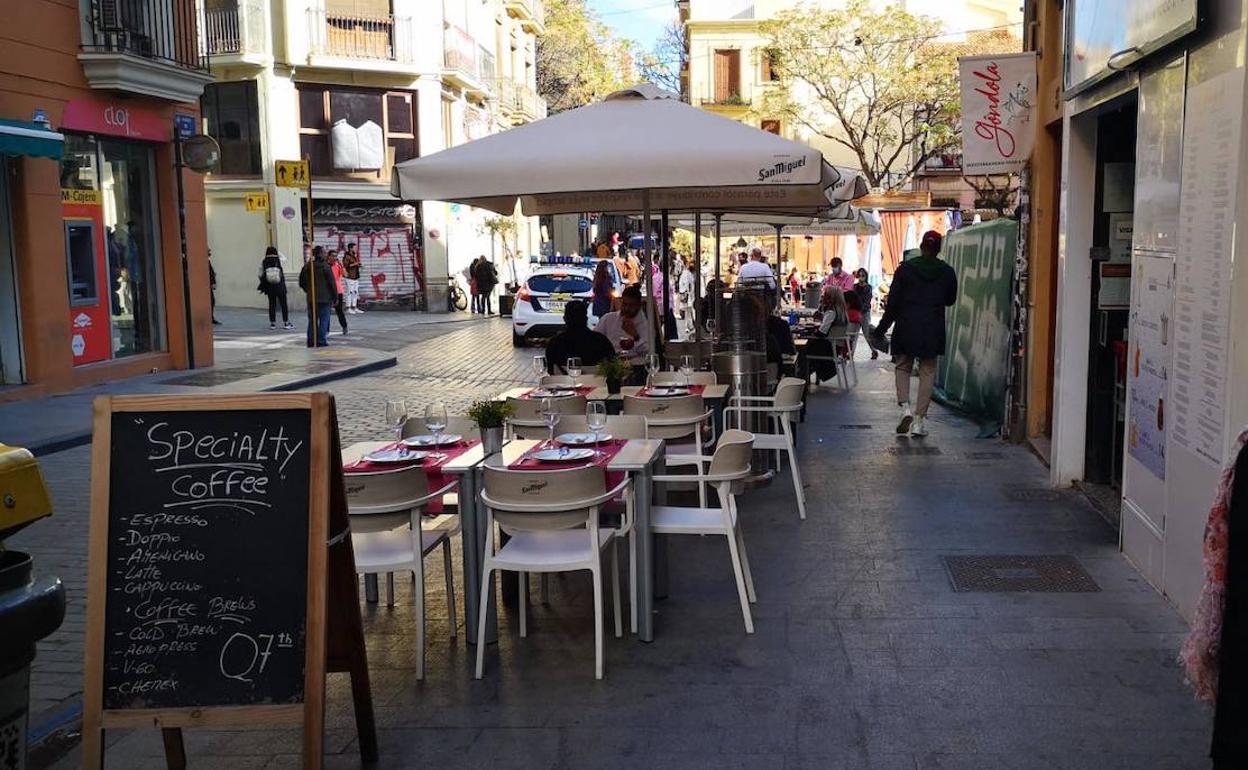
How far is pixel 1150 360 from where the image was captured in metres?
6.24

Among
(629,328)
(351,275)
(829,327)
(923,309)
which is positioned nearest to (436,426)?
(629,328)

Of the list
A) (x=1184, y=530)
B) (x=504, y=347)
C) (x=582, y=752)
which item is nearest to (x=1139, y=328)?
(x=1184, y=530)

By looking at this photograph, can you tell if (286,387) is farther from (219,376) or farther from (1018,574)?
(1018,574)

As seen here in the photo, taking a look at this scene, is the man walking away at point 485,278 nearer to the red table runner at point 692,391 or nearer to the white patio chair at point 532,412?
the red table runner at point 692,391

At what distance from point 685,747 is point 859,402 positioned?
10179 mm

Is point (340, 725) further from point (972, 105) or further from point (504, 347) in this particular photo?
point (504, 347)

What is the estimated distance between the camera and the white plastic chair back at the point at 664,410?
23.9ft

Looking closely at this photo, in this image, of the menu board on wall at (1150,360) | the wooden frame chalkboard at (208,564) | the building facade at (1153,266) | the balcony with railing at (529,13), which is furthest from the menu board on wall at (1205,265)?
the balcony with railing at (529,13)

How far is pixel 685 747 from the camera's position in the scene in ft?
14.0

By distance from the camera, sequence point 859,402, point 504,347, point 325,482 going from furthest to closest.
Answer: point 504,347 < point 859,402 < point 325,482

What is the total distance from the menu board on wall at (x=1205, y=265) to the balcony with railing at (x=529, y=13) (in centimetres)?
4104

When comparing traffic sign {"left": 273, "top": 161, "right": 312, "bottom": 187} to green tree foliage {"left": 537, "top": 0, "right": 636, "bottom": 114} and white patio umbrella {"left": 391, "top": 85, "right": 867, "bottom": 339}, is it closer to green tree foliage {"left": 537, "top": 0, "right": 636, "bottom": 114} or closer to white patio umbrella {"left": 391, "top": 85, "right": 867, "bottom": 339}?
white patio umbrella {"left": 391, "top": 85, "right": 867, "bottom": 339}

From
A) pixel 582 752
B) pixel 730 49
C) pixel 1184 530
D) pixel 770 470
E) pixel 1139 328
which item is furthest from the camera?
pixel 730 49

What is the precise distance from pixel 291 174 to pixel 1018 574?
566 inches
